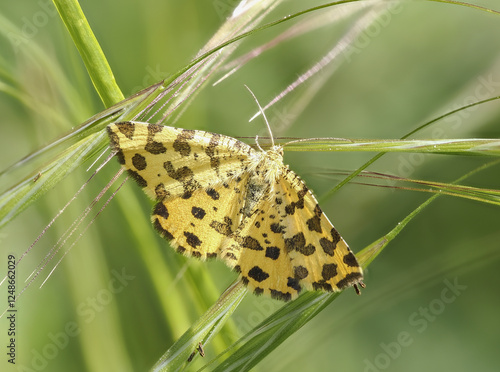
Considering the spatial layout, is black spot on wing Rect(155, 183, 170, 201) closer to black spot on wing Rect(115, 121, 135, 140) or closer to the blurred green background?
black spot on wing Rect(115, 121, 135, 140)

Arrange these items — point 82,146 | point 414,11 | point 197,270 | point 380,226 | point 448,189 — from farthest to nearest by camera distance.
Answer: point 414,11, point 380,226, point 197,270, point 448,189, point 82,146

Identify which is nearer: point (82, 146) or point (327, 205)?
point (82, 146)

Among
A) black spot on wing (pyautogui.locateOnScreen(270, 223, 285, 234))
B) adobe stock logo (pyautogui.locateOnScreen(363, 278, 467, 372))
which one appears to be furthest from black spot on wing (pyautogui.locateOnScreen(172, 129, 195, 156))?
adobe stock logo (pyautogui.locateOnScreen(363, 278, 467, 372))

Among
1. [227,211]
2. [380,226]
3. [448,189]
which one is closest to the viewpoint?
[448,189]

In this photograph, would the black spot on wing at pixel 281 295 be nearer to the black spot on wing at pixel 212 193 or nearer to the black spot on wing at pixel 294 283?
the black spot on wing at pixel 294 283

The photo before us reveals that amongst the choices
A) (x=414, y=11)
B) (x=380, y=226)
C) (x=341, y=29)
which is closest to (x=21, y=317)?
(x=380, y=226)

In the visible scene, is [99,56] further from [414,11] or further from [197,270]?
[414,11]
